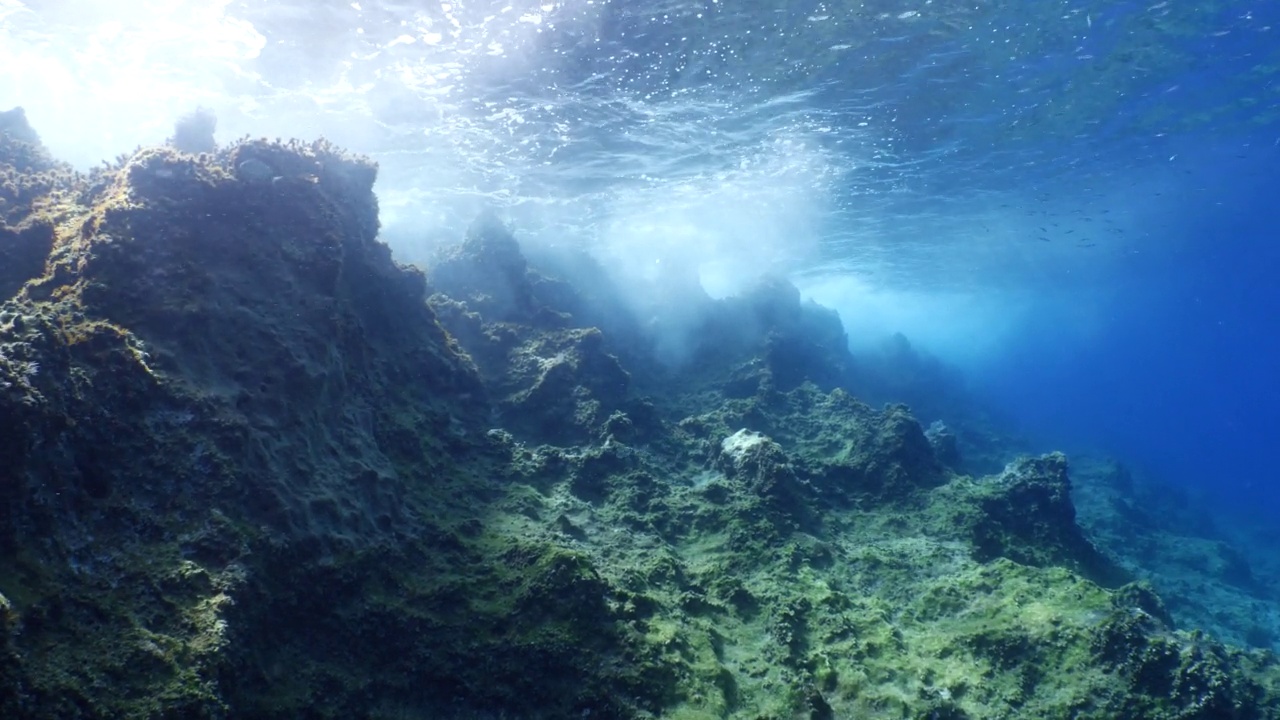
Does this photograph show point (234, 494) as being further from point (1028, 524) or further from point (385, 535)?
point (1028, 524)

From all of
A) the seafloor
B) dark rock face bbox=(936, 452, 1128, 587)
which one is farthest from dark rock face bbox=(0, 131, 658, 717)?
dark rock face bbox=(936, 452, 1128, 587)

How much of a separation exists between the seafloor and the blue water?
24.2 ft

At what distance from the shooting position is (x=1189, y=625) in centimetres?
1645

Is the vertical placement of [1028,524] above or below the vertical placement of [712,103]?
below

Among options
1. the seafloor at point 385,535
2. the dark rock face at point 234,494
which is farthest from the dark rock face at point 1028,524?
the dark rock face at point 234,494

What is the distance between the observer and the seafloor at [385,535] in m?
4.17

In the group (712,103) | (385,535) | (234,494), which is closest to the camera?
(234,494)

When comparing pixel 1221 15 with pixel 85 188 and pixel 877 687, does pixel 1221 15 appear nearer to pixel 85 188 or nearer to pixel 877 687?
pixel 877 687

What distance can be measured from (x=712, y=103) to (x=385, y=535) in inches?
641

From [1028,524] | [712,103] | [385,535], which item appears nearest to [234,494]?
[385,535]

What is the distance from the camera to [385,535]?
630cm

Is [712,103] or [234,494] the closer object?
[234,494]

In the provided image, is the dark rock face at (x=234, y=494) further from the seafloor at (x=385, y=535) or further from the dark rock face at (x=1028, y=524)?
the dark rock face at (x=1028, y=524)

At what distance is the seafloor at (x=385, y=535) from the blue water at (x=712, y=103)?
24.2ft
